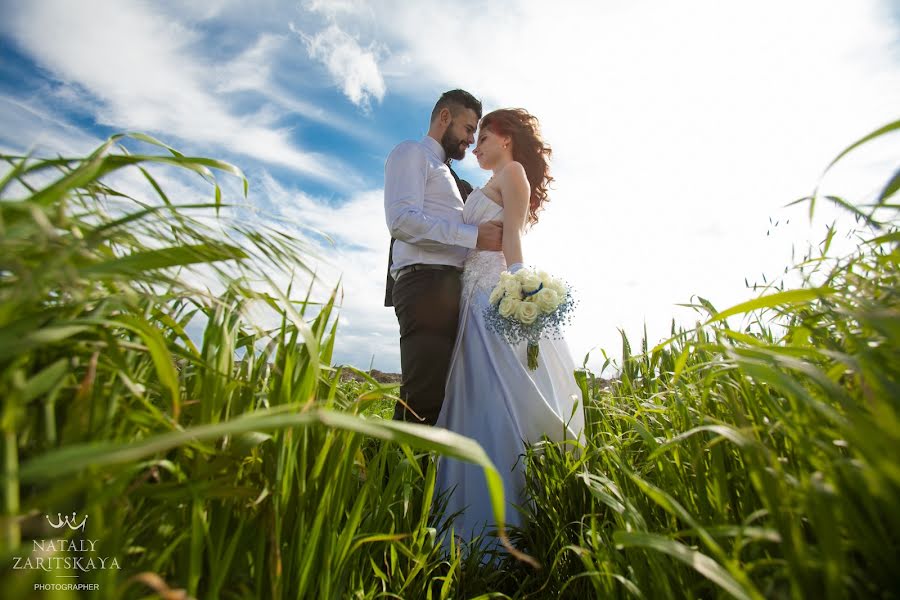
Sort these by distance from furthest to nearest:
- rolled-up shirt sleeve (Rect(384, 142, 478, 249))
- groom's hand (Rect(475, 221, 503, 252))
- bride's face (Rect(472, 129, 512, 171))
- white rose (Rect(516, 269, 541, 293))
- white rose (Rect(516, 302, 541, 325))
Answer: bride's face (Rect(472, 129, 512, 171)), groom's hand (Rect(475, 221, 503, 252)), rolled-up shirt sleeve (Rect(384, 142, 478, 249)), white rose (Rect(516, 269, 541, 293)), white rose (Rect(516, 302, 541, 325))

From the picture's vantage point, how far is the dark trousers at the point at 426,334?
346cm

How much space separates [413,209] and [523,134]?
128cm

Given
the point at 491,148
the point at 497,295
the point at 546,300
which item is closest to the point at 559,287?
the point at 546,300

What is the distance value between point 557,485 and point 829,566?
1.62 m

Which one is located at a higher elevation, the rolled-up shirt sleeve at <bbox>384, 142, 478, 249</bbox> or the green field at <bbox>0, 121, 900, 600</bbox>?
the rolled-up shirt sleeve at <bbox>384, 142, 478, 249</bbox>

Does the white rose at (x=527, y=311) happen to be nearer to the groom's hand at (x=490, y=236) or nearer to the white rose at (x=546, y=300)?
the white rose at (x=546, y=300)

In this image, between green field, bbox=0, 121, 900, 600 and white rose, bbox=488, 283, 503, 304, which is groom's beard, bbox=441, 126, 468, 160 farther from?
green field, bbox=0, 121, 900, 600

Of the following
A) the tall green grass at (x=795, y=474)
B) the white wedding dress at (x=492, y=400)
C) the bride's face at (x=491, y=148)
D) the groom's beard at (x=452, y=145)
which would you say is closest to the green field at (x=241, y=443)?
the tall green grass at (x=795, y=474)

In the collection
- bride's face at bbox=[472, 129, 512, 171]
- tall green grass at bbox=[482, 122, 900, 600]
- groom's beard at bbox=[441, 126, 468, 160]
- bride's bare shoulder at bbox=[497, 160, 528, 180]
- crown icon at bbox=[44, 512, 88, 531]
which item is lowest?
crown icon at bbox=[44, 512, 88, 531]

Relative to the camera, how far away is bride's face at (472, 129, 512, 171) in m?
4.33

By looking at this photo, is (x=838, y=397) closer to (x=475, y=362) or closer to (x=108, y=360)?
(x=108, y=360)

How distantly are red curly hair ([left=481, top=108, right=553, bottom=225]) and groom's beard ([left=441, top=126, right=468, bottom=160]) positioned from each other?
0.27 meters

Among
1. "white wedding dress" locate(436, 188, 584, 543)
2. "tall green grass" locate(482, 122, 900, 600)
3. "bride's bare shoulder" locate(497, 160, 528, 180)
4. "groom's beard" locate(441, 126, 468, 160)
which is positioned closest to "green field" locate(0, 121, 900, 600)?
"tall green grass" locate(482, 122, 900, 600)

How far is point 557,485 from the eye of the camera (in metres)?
2.17
